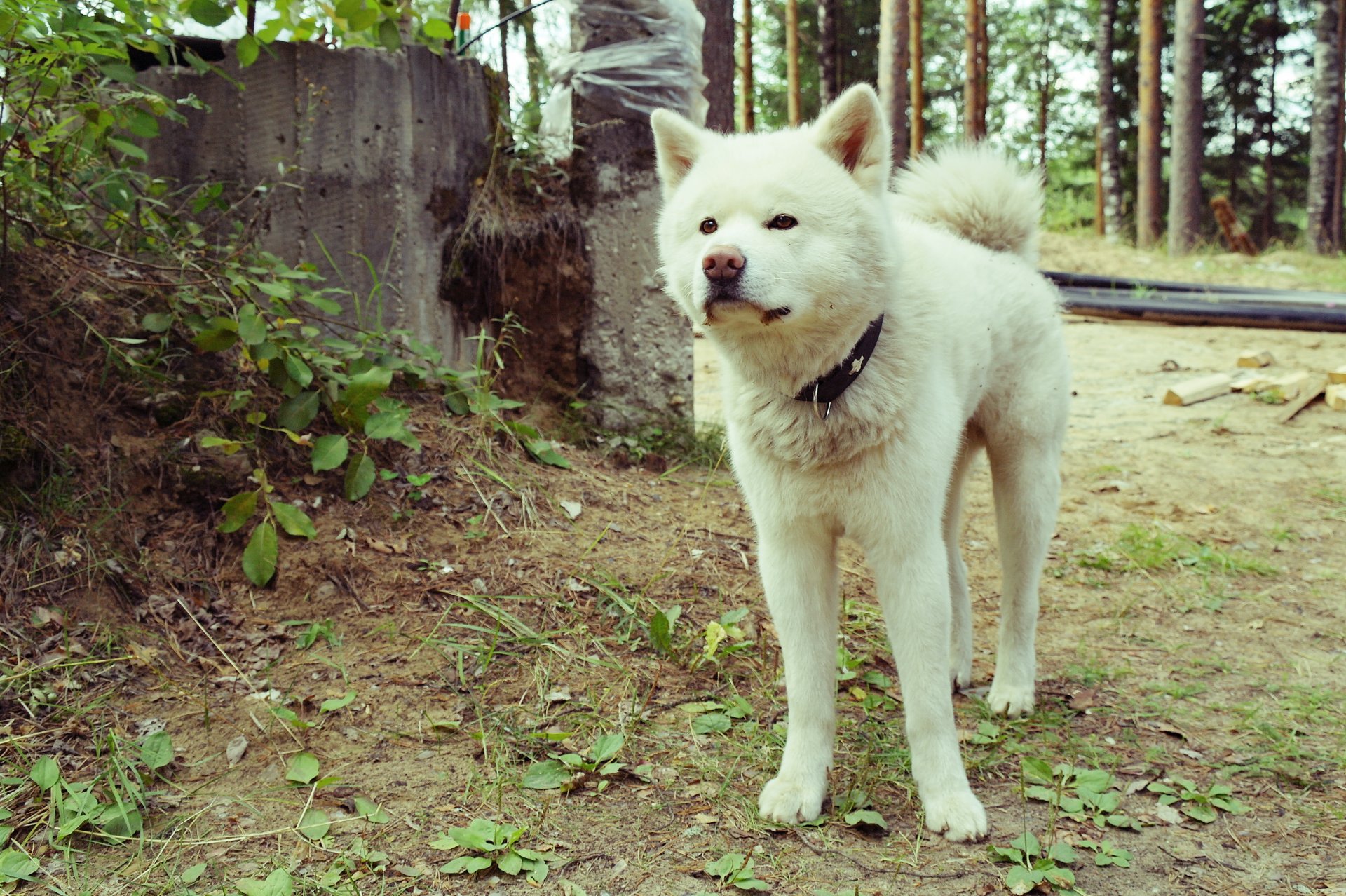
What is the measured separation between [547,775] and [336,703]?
696 mm

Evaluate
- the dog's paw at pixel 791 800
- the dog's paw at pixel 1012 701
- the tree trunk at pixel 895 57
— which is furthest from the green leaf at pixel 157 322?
the tree trunk at pixel 895 57

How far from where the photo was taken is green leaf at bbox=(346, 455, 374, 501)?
360 centimetres

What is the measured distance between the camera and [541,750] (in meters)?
2.79

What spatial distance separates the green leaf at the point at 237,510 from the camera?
3.32 meters

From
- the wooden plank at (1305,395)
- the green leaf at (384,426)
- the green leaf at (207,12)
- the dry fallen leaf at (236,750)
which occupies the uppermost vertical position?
the green leaf at (207,12)

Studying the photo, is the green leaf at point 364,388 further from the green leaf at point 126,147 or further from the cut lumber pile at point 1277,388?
the cut lumber pile at point 1277,388

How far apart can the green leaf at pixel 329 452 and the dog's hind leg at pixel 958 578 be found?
2162mm

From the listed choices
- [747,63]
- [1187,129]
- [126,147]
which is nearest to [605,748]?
[126,147]

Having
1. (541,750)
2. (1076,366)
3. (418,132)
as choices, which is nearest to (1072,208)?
(1076,366)

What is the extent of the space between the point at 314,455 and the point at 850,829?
88.5 inches

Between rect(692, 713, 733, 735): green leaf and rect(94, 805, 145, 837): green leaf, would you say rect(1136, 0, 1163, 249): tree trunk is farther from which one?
rect(94, 805, 145, 837): green leaf

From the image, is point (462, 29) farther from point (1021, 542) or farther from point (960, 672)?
point (960, 672)

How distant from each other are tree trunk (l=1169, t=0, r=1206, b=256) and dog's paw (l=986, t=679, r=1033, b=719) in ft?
43.7

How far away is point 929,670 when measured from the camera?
2.52m
